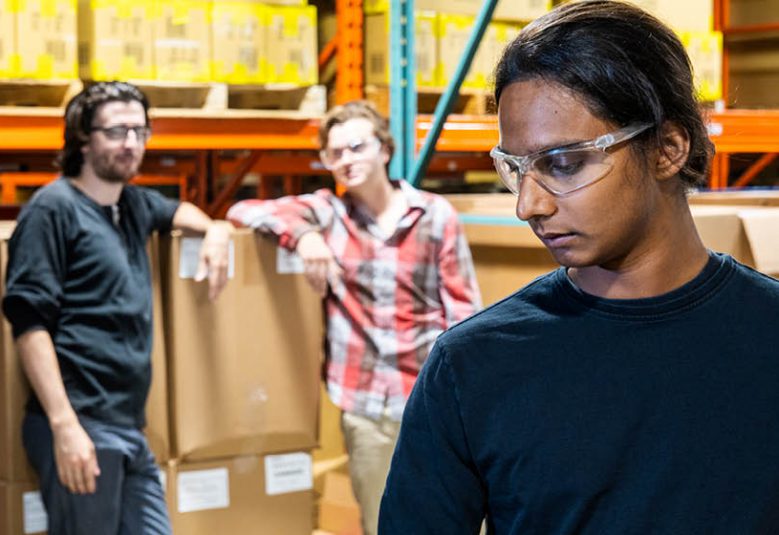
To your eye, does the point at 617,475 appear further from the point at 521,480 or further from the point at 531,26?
the point at 531,26

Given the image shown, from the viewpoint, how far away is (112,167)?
11.9 feet

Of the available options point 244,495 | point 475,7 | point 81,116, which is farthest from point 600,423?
point 475,7

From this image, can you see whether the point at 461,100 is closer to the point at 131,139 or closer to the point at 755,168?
the point at 131,139

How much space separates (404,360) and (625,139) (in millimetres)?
2755

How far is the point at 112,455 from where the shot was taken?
357 cm

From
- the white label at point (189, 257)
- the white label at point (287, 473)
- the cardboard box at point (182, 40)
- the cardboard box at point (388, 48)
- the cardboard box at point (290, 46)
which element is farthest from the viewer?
the cardboard box at point (388, 48)

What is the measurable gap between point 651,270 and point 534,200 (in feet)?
0.57

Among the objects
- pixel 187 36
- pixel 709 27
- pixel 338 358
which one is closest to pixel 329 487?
pixel 338 358

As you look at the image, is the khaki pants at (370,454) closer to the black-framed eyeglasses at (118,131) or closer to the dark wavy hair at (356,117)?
the dark wavy hair at (356,117)

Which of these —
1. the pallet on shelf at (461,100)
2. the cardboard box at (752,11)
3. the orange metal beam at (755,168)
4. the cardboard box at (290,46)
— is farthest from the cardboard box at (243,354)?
the cardboard box at (752,11)

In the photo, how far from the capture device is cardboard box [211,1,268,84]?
490cm

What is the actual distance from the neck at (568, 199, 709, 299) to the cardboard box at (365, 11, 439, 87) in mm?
3937

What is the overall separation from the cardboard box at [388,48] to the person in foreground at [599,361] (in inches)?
155

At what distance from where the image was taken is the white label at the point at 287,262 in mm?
4168
